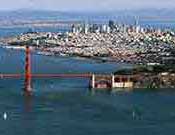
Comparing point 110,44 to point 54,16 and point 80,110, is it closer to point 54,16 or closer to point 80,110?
point 80,110

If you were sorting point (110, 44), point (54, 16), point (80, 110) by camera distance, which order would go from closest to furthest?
point (80, 110), point (110, 44), point (54, 16)

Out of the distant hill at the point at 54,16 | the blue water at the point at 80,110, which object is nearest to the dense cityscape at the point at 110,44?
the blue water at the point at 80,110

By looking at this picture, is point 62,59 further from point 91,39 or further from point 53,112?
point 53,112

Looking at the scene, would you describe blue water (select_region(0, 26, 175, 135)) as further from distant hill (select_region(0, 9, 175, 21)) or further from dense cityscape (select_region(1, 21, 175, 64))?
distant hill (select_region(0, 9, 175, 21))

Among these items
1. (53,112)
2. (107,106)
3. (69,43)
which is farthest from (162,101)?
(69,43)

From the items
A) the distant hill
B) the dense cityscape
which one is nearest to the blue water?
the dense cityscape

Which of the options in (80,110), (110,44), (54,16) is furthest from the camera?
(54,16)

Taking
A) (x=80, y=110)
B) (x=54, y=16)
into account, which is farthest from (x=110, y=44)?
(x=54, y=16)

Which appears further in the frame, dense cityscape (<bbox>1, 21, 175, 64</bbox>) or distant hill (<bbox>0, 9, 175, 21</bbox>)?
distant hill (<bbox>0, 9, 175, 21</bbox>)

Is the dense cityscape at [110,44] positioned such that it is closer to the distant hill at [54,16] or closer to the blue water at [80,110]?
the blue water at [80,110]
